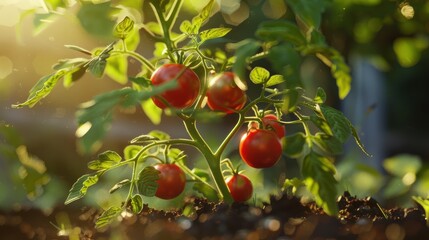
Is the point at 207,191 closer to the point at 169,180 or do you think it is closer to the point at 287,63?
the point at 169,180

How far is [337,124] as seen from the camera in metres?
1.10

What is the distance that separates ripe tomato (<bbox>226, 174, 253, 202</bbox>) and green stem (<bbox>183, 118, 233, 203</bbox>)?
0.19 feet

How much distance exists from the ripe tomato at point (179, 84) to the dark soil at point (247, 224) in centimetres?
21

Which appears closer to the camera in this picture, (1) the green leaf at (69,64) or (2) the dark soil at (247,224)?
(2) the dark soil at (247,224)

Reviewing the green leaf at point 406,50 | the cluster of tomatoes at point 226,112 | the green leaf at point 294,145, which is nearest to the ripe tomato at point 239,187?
the cluster of tomatoes at point 226,112

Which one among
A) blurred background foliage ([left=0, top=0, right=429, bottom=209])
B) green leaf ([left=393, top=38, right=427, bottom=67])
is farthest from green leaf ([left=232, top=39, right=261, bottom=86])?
green leaf ([left=393, top=38, right=427, bottom=67])

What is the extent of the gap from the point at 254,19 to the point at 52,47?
1.21 metres

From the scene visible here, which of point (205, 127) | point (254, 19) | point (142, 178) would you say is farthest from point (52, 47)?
point (142, 178)

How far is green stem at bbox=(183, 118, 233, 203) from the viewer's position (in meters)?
1.28

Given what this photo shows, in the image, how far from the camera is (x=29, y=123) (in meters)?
3.58

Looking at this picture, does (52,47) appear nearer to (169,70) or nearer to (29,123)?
(29,123)

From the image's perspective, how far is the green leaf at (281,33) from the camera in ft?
3.15

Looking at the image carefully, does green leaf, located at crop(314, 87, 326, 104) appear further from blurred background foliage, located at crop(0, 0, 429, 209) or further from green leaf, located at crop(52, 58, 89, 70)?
green leaf, located at crop(52, 58, 89, 70)

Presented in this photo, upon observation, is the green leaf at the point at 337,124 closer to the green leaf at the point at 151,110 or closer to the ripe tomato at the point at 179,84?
the ripe tomato at the point at 179,84
